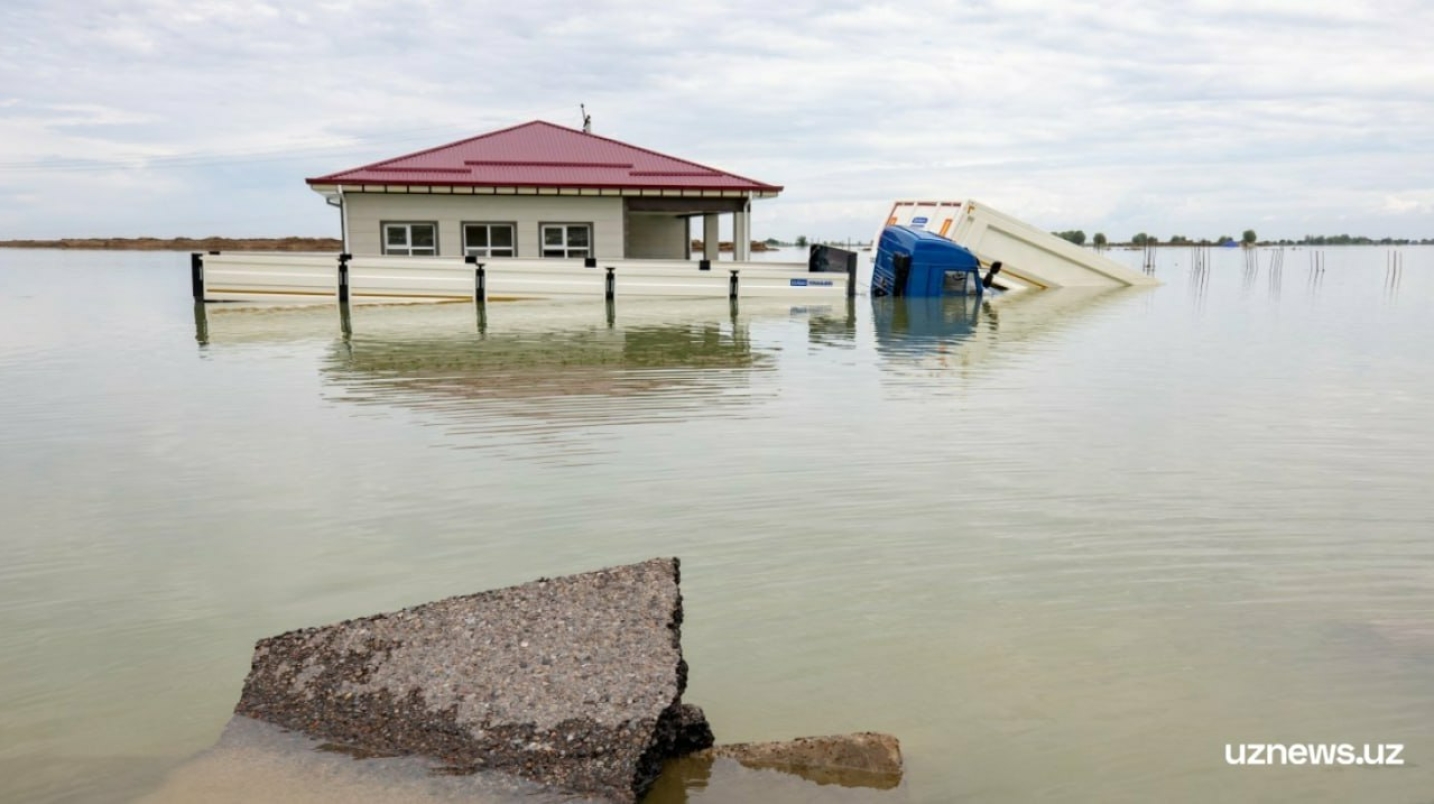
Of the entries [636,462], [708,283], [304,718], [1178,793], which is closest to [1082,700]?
[1178,793]

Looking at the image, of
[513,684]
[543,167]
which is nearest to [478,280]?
[543,167]

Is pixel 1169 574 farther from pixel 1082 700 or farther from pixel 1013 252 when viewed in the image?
pixel 1013 252

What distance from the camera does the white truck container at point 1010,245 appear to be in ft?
116

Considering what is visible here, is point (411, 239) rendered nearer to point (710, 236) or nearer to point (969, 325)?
point (710, 236)

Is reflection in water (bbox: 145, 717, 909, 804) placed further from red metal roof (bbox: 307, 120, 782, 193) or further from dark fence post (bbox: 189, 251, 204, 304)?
dark fence post (bbox: 189, 251, 204, 304)

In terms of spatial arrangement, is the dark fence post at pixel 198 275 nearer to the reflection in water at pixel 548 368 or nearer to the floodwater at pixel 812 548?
the reflection in water at pixel 548 368

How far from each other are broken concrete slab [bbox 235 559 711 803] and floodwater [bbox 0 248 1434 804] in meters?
0.25

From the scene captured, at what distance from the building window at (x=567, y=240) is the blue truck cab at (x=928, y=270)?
8840 millimetres

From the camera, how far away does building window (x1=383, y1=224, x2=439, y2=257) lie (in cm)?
3134

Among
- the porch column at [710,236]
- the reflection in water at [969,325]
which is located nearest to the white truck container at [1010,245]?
the reflection in water at [969,325]

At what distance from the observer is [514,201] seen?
3150 centimetres

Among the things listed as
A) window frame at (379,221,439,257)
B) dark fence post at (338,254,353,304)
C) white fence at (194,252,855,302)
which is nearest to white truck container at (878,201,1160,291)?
white fence at (194,252,855,302)

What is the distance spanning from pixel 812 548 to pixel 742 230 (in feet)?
87.1

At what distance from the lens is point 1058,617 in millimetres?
5836
